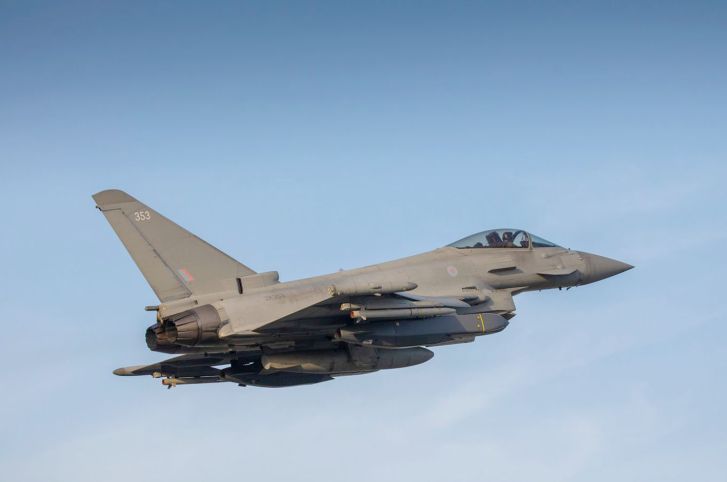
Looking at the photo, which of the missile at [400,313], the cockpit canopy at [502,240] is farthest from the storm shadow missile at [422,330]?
the cockpit canopy at [502,240]

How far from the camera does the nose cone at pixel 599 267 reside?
32969mm

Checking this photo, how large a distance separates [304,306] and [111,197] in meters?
5.36

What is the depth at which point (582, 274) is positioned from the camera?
3284 cm

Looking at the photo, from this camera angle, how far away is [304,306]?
1067 inches

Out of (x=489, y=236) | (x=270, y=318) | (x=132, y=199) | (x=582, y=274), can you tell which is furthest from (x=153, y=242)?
(x=582, y=274)

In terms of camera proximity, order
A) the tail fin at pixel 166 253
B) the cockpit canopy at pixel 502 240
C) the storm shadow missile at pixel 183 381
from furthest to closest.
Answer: the cockpit canopy at pixel 502 240 < the storm shadow missile at pixel 183 381 < the tail fin at pixel 166 253

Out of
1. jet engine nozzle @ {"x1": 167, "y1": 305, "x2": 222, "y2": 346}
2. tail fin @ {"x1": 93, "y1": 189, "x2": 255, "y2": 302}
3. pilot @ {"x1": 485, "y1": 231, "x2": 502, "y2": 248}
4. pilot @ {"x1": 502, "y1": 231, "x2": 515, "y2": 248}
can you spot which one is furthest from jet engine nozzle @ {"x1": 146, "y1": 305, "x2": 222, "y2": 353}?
pilot @ {"x1": 502, "y1": 231, "x2": 515, "y2": 248}

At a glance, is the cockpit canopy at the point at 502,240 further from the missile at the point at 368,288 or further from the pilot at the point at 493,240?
the missile at the point at 368,288

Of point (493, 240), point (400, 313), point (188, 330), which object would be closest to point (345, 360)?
point (400, 313)

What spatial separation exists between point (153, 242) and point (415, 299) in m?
5.94

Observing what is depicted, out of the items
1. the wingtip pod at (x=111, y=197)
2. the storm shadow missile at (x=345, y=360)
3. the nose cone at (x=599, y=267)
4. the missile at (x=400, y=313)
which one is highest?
the wingtip pod at (x=111, y=197)

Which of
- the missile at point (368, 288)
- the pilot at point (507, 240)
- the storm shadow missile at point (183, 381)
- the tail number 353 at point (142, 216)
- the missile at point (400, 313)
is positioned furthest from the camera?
the pilot at point (507, 240)

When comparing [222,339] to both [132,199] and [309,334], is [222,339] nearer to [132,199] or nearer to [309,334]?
[309,334]

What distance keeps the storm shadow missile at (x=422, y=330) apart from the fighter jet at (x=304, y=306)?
0.02 m
